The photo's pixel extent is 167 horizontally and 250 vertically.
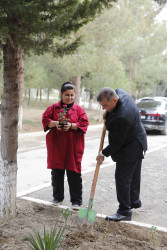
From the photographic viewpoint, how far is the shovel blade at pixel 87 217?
360cm

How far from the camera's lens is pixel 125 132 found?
3730mm

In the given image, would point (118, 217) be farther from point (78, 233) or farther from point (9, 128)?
point (9, 128)

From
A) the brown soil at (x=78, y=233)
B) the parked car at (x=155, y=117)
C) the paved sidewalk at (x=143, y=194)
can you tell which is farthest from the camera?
the parked car at (x=155, y=117)

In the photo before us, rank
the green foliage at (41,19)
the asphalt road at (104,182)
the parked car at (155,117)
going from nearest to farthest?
the green foliage at (41,19) → the asphalt road at (104,182) → the parked car at (155,117)

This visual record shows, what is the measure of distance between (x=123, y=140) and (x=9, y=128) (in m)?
1.31

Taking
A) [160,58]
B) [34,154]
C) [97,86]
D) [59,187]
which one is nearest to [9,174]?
[59,187]

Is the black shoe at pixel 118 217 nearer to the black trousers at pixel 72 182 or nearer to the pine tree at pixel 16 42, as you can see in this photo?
the black trousers at pixel 72 182

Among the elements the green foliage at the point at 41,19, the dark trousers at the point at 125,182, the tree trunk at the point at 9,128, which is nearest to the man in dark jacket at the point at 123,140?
the dark trousers at the point at 125,182

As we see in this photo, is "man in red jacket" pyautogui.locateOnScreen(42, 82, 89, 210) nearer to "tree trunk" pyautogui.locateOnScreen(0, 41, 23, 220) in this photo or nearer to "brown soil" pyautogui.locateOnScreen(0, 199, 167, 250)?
"brown soil" pyautogui.locateOnScreen(0, 199, 167, 250)

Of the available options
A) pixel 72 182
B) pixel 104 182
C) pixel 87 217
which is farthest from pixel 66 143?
pixel 104 182

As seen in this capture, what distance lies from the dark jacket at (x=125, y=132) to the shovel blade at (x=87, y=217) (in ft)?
2.29

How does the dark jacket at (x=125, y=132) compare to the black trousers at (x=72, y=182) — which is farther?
the black trousers at (x=72, y=182)

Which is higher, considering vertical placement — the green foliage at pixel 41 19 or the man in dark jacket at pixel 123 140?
the green foliage at pixel 41 19

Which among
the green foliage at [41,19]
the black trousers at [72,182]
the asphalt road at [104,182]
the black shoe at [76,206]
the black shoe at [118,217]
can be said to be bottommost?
the asphalt road at [104,182]
